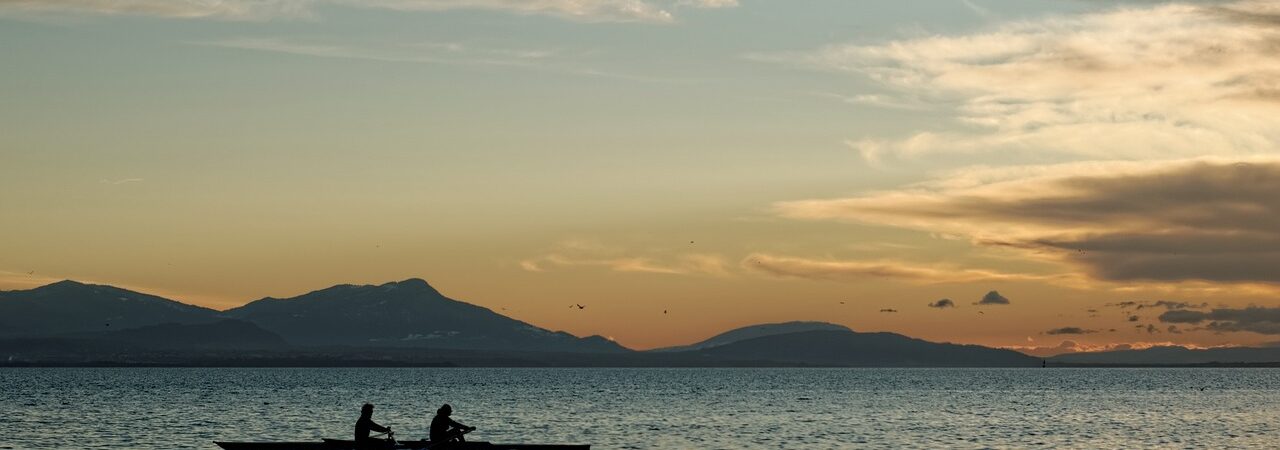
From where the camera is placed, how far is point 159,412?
127875mm

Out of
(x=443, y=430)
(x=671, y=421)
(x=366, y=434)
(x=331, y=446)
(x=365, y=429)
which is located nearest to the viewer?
(x=365, y=429)

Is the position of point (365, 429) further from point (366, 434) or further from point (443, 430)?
point (443, 430)

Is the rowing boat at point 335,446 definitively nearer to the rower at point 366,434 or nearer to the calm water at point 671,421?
the rower at point 366,434

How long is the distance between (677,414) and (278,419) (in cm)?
3272

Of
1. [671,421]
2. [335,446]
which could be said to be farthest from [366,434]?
[671,421]

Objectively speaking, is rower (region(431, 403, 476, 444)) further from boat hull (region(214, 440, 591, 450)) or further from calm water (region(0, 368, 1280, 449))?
calm water (region(0, 368, 1280, 449))

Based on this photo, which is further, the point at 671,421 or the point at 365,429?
the point at 671,421

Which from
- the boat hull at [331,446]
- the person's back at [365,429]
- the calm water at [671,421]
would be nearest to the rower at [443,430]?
the boat hull at [331,446]

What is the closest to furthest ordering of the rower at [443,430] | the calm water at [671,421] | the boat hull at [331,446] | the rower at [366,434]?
the rower at [366,434], the rower at [443,430], the boat hull at [331,446], the calm water at [671,421]

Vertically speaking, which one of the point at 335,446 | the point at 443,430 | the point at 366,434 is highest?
the point at 443,430

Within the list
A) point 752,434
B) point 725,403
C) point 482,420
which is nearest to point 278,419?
point 482,420

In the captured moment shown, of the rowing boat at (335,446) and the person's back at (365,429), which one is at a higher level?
the person's back at (365,429)

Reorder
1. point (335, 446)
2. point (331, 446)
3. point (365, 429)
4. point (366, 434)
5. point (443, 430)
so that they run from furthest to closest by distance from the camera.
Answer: point (331, 446) → point (335, 446) → point (443, 430) → point (366, 434) → point (365, 429)

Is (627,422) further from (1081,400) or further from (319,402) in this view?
(1081,400)
